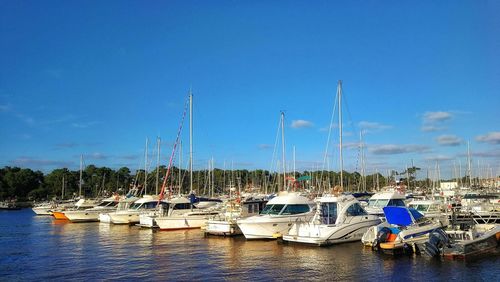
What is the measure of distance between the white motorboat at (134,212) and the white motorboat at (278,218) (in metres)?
21.6

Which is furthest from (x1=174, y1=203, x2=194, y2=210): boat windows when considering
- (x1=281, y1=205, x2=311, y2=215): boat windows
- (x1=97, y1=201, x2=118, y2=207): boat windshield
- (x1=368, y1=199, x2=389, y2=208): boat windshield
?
(x1=97, y1=201, x2=118, y2=207): boat windshield

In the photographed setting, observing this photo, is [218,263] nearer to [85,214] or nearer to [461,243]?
[461,243]

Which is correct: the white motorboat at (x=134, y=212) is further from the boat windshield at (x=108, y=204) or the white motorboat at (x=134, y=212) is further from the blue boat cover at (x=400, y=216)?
the blue boat cover at (x=400, y=216)

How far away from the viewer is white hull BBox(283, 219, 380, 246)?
90.9 feet

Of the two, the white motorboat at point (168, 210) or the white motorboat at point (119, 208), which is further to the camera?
the white motorboat at point (119, 208)

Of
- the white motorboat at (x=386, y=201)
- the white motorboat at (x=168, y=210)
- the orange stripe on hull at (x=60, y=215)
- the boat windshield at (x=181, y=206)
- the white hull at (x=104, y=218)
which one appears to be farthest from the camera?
the orange stripe on hull at (x=60, y=215)

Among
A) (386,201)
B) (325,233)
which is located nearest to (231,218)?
(325,233)

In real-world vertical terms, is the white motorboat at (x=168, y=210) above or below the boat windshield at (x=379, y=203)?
below

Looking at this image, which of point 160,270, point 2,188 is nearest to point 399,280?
point 160,270

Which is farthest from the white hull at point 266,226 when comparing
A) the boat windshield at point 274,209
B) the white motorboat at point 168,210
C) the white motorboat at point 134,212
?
the white motorboat at point 134,212

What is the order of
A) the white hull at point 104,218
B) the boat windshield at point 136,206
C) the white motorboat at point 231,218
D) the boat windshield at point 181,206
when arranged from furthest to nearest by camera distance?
the white hull at point 104,218 < the boat windshield at point 136,206 < the boat windshield at point 181,206 < the white motorboat at point 231,218

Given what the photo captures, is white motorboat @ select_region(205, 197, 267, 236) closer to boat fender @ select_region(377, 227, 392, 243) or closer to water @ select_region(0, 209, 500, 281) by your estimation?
water @ select_region(0, 209, 500, 281)

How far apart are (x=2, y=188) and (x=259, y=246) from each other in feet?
441

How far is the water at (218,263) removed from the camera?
19969 mm
